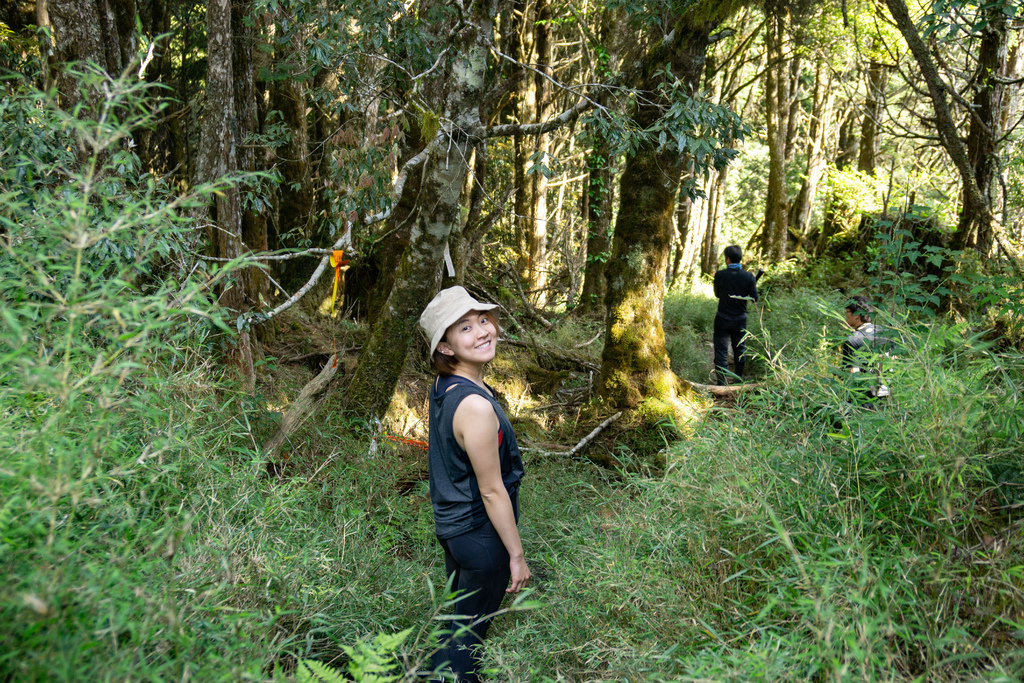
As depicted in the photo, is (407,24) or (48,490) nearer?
(48,490)

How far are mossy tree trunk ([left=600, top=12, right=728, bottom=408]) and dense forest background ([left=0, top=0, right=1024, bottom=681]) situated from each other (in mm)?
33

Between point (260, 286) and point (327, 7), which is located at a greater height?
point (327, 7)

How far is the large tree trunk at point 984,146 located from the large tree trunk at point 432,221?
566cm

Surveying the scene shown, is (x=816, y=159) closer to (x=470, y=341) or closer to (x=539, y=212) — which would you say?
(x=539, y=212)

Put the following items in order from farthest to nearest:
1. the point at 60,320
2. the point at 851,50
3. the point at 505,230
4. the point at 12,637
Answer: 1. the point at 851,50
2. the point at 505,230
3. the point at 60,320
4. the point at 12,637

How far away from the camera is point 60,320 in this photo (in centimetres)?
225

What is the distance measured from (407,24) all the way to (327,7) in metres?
0.96

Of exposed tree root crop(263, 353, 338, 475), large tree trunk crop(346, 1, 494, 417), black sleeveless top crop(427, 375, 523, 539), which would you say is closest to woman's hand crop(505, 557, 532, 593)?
black sleeveless top crop(427, 375, 523, 539)

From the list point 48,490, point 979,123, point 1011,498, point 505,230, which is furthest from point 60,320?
point 505,230

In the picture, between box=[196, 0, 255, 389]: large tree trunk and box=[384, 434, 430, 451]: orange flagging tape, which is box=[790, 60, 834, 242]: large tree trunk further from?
box=[196, 0, 255, 389]: large tree trunk

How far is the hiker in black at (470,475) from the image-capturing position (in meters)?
2.70

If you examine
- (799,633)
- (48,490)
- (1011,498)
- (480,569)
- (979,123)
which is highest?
(979,123)

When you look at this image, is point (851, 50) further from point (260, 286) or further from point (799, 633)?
point (799, 633)

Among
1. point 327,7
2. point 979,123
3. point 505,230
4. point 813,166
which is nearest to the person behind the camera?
point 327,7
